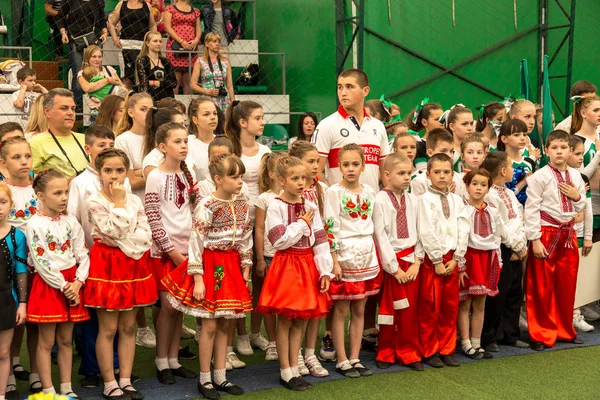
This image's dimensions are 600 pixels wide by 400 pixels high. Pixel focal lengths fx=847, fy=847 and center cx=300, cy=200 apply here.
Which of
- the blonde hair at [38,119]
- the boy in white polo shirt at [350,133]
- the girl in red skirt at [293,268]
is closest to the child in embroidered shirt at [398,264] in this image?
the boy in white polo shirt at [350,133]

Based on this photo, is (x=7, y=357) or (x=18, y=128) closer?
(x=7, y=357)

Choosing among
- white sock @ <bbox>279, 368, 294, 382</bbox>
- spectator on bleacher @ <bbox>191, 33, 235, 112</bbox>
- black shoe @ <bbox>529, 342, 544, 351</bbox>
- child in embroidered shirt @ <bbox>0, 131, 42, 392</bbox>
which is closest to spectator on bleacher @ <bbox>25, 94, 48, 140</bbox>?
child in embroidered shirt @ <bbox>0, 131, 42, 392</bbox>

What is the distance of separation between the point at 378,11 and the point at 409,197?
5.39m

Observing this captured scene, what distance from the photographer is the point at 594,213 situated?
6.22 m

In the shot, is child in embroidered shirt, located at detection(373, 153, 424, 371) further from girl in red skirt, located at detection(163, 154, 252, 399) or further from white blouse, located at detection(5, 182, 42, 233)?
white blouse, located at detection(5, 182, 42, 233)

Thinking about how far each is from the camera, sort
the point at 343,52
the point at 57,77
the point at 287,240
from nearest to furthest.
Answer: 1. the point at 287,240
2. the point at 343,52
3. the point at 57,77

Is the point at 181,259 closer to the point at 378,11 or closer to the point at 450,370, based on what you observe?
the point at 450,370

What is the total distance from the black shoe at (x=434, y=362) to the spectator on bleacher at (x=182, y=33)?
5.69 metres

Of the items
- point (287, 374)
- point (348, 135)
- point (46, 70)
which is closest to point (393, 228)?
point (348, 135)

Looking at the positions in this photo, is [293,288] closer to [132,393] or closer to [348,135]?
[132,393]

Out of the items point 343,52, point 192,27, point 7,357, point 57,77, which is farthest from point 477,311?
point 57,77

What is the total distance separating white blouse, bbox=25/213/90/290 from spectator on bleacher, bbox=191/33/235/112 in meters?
4.89

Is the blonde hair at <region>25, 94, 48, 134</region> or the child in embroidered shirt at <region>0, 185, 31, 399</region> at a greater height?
the blonde hair at <region>25, 94, 48, 134</region>

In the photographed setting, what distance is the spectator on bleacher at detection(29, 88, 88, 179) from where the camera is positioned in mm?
Answer: 4930
